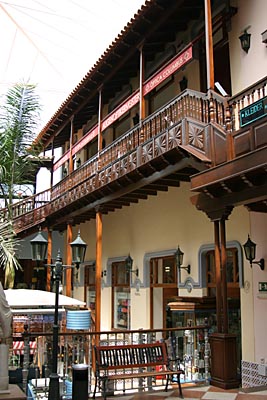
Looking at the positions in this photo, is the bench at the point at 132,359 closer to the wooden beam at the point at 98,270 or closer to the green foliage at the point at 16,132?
the wooden beam at the point at 98,270

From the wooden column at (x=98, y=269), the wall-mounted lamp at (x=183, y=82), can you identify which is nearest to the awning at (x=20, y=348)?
the wooden column at (x=98, y=269)

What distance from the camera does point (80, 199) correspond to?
14.1 m

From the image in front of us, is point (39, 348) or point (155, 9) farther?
point (155, 9)

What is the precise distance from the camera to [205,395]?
303 inches

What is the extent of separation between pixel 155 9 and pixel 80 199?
5.85 meters

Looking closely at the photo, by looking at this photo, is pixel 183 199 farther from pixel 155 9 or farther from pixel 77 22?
pixel 77 22

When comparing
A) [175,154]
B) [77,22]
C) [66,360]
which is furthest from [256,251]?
[77,22]

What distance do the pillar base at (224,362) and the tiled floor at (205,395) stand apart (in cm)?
14

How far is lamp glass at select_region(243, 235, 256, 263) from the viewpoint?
30.3 ft

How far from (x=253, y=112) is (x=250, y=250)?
3.12 m

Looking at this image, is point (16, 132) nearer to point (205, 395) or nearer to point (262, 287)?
point (262, 287)

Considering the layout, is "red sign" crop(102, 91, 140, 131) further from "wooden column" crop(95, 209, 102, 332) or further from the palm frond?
the palm frond

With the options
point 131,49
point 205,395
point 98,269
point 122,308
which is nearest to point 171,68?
point 131,49

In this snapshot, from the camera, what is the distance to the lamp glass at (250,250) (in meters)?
9.23
